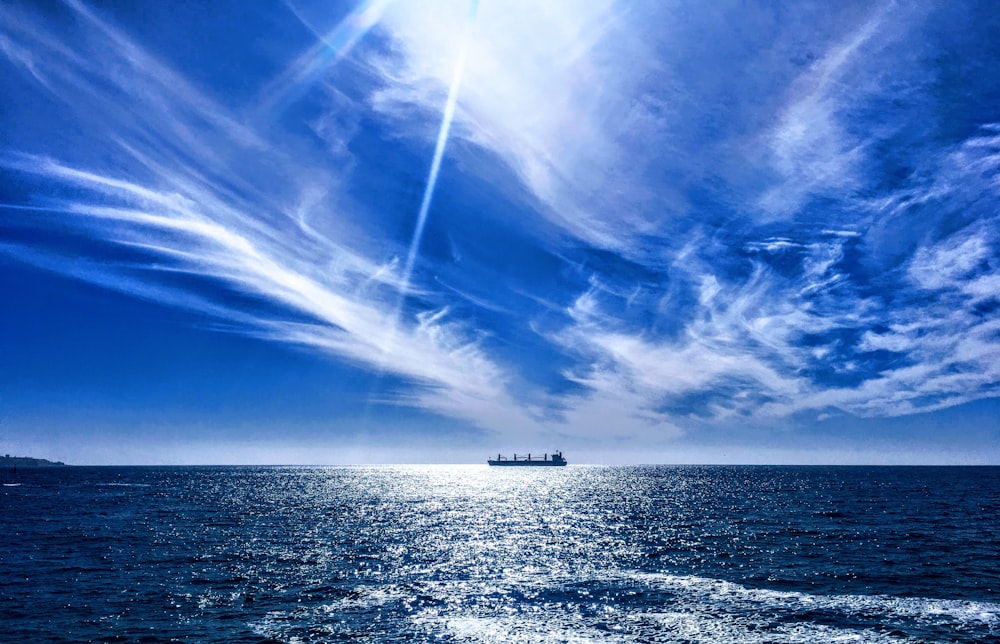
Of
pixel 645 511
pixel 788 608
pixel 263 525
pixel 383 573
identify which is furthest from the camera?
pixel 645 511

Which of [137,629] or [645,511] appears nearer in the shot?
[137,629]

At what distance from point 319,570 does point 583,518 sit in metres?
56.0

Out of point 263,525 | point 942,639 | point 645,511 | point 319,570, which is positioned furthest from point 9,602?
point 645,511

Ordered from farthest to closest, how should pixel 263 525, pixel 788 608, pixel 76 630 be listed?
pixel 263 525 → pixel 788 608 → pixel 76 630

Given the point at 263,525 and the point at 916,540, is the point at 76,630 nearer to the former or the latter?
the point at 263,525

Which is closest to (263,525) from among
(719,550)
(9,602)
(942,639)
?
(9,602)

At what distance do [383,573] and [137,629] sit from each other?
19.9 meters

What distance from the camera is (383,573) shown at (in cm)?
5050

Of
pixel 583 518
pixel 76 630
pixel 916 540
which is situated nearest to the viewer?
pixel 76 630

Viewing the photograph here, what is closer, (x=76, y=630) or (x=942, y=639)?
(x=942, y=639)

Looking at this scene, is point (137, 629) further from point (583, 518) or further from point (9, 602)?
point (583, 518)

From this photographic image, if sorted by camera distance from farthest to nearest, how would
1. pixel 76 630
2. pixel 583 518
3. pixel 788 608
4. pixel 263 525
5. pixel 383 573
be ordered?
pixel 583 518 < pixel 263 525 < pixel 383 573 < pixel 788 608 < pixel 76 630

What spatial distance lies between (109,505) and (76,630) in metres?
97.5

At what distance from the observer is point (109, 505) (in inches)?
4508
